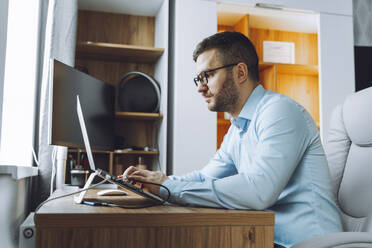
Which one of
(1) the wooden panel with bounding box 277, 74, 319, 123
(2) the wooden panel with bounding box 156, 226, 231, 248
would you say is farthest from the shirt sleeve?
(1) the wooden panel with bounding box 277, 74, 319, 123

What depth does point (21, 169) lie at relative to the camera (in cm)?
117

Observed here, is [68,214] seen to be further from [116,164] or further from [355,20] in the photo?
[355,20]

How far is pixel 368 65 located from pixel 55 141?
251 centimetres

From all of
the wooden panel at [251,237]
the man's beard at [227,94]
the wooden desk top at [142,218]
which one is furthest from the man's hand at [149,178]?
the man's beard at [227,94]

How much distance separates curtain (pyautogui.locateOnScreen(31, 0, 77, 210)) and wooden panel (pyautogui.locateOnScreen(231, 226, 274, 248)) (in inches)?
43.1

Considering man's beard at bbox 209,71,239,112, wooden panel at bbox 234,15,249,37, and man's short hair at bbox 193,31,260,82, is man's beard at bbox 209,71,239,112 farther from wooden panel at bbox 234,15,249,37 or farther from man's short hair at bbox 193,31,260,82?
wooden panel at bbox 234,15,249,37

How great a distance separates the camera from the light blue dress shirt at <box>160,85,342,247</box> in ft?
3.13

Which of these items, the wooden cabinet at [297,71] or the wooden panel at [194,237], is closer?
the wooden panel at [194,237]

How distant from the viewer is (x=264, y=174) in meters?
0.99

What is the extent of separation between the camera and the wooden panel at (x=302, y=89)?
2998 millimetres

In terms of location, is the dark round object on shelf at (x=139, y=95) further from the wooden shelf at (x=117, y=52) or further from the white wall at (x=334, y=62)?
the white wall at (x=334, y=62)

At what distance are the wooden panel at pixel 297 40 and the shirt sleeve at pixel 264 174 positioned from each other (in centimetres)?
191

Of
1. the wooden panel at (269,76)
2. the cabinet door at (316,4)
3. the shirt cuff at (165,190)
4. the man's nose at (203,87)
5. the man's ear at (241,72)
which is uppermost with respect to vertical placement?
the cabinet door at (316,4)

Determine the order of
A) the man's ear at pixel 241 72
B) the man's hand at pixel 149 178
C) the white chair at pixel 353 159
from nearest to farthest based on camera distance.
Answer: the man's hand at pixel 149 178, the white chair at pixel 353 159, the man's ear at pixel 241 72
